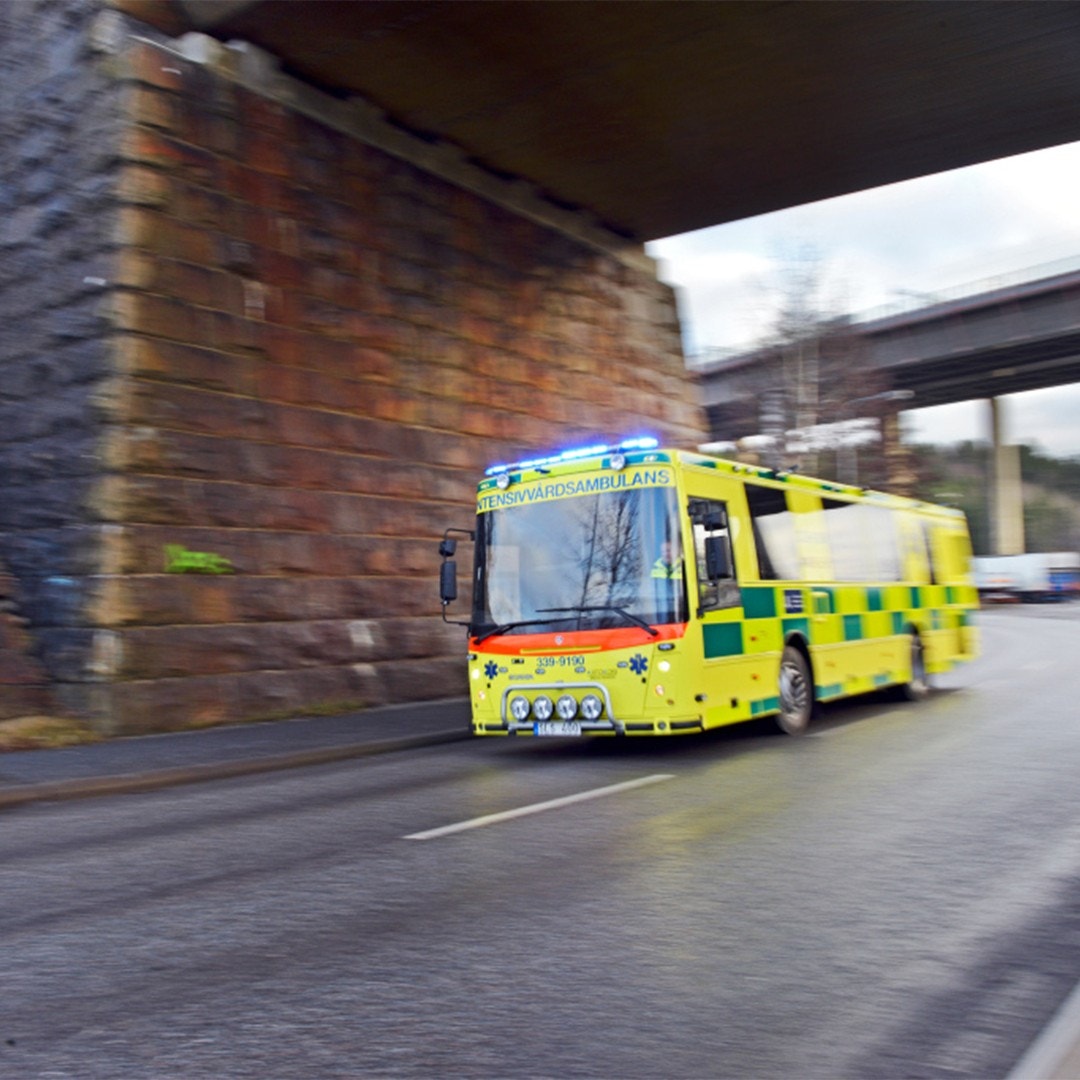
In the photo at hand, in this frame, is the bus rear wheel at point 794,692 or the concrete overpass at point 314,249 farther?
the concrete overpass at point 314,249

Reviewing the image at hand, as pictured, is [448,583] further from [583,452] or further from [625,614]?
[625,614]

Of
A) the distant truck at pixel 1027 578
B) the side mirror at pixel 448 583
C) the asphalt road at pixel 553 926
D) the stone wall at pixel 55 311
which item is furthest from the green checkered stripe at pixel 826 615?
the distant truck at pixel 1027 578

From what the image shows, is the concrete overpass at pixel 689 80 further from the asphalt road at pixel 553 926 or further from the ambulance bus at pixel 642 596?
the asphalt road at pixel 553 926

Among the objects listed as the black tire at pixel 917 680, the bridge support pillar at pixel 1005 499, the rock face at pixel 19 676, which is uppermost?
the bridge support pillar at pixel 1005 499

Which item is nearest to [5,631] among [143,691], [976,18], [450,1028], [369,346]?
[143,691]

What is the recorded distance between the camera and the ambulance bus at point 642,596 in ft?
35.1

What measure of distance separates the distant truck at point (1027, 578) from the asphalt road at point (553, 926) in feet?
195

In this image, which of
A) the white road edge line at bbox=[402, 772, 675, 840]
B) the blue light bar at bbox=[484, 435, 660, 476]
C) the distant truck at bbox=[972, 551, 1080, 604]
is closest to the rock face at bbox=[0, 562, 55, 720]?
the blue light bar at bbox=[484, 435, 660, 476]

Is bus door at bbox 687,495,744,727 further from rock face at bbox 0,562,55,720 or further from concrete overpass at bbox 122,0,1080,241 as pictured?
rock face at bbox 0,562,55,720

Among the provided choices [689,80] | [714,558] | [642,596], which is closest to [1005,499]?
[689,80]

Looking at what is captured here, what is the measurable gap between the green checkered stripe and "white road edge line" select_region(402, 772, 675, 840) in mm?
1623

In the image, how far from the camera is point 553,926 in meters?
5.24

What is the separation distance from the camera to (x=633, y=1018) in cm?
406

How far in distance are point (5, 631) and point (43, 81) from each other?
6.47 meters
